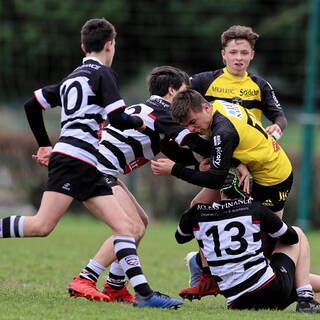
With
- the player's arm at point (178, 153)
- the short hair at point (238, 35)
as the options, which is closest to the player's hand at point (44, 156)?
the player's arm at point (178, 153)

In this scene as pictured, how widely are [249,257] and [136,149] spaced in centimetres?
140

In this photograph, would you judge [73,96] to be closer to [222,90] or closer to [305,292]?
[222,90]

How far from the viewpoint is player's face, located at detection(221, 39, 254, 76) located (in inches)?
257

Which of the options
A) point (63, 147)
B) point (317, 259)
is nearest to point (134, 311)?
point (63, 147)

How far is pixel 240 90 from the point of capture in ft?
21.5

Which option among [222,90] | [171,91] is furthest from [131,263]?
[222,90]

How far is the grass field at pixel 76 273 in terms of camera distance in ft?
16.0

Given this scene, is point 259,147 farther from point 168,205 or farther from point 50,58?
point 50,58

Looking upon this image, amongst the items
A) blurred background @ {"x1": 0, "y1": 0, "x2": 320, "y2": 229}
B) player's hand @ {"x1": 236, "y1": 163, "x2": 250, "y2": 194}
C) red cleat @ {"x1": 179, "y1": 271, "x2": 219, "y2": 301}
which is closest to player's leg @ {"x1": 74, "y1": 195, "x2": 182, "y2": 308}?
red cleat @ {"x1": 179, "y1": 271, "x2": 219, "y2": 301}

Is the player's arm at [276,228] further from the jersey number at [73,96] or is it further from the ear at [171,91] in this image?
the jersey number at [73,96]

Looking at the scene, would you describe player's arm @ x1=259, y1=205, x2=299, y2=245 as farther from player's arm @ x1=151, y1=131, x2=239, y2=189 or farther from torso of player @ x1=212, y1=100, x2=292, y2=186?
torso of player @ x1=212, y1=100, x2=292, y2=186

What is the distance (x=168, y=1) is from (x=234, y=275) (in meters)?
16.1

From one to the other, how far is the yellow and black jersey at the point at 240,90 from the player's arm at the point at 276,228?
1.40 metres

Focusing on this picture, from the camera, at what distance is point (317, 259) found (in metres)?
10.1
